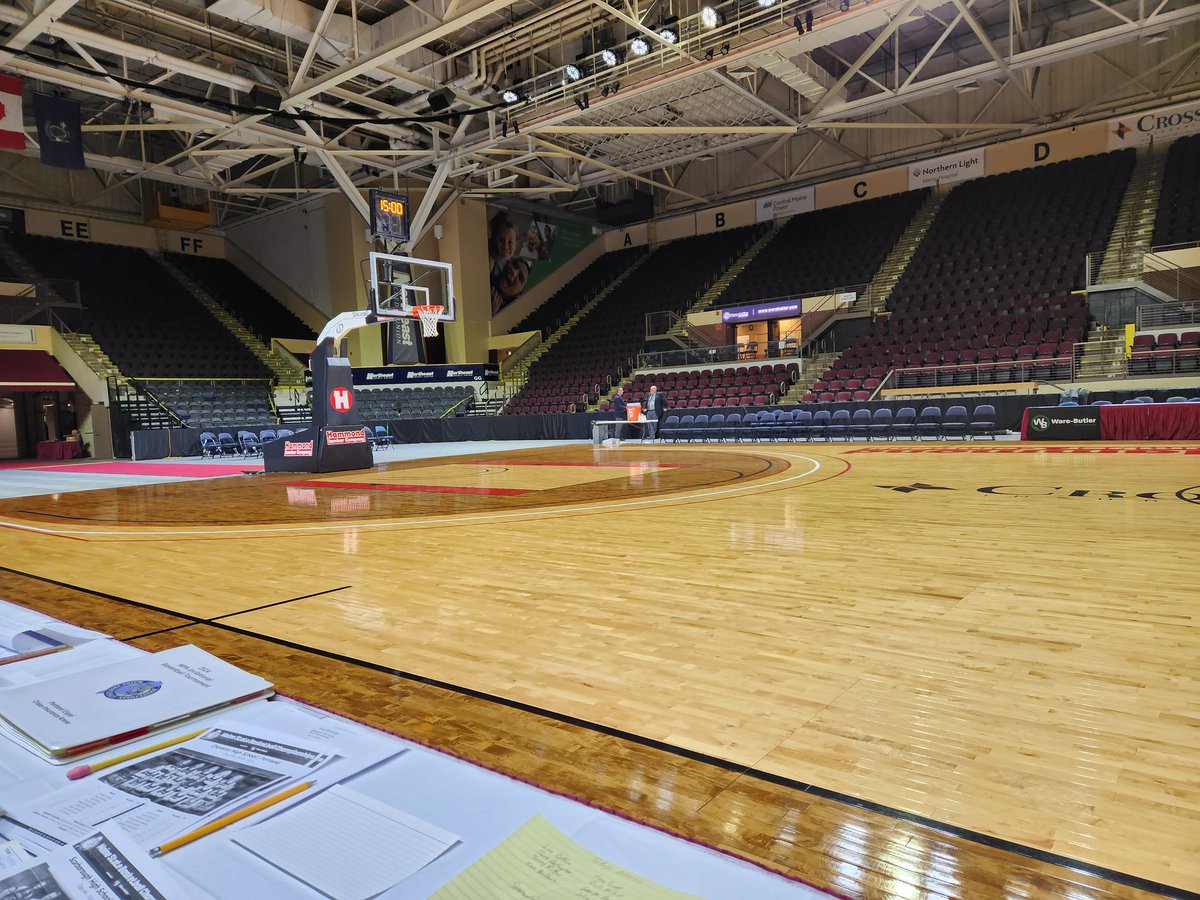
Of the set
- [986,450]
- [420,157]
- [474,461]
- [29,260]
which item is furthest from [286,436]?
[29,260]

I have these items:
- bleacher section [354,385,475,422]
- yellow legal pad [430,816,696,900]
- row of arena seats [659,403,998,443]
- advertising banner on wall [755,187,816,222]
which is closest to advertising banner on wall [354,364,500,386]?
bleacher section [354,385,475,422]

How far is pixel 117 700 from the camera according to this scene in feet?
7.03

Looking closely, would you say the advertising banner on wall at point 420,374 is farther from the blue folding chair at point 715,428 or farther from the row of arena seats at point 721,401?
the blue folding chair at point 715,428

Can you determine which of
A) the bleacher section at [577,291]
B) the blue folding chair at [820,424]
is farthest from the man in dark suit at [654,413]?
the bleacher section at [577,291]

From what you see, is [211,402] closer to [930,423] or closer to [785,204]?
[930,423]

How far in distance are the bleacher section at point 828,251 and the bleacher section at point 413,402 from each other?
30.7 feet

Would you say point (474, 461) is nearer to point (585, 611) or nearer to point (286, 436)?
point (286, 436)

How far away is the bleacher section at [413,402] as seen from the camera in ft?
76.2

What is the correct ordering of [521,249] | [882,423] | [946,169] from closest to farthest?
[882,423] < [946,169] < [521,249]

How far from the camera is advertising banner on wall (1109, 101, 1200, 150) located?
786 inches

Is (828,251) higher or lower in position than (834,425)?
higher

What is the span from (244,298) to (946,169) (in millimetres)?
25410

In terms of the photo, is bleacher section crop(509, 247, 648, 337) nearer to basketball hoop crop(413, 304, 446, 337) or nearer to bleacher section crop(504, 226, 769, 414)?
bleacher section crop(504, 226, 769, 414)

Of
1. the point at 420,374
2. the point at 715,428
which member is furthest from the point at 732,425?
the point at 420,374
